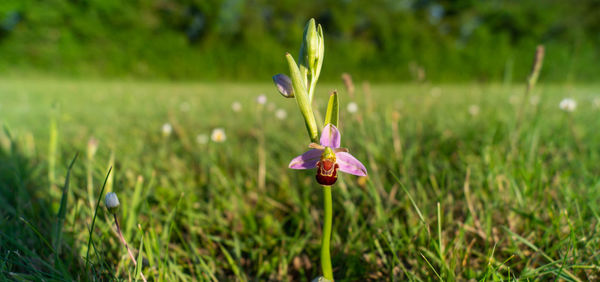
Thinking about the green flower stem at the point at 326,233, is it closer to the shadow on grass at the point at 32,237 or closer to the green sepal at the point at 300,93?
the green sepal at the point at 300,93

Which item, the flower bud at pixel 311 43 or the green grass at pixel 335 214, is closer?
the flower bud at pixel 311 43

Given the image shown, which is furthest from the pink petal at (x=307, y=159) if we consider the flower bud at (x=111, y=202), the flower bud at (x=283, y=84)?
the flower bud at (x=111, y=202)

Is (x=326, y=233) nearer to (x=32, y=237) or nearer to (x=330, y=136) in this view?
(x=330, y=136)

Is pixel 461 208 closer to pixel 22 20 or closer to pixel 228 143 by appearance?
pixel 228 143

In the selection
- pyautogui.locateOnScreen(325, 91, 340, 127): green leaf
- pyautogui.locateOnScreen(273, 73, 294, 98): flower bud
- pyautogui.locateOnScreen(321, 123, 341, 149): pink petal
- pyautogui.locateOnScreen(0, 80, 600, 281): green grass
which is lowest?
pyautogui.locateOnScreen(0, 80, 600, 281): green grass

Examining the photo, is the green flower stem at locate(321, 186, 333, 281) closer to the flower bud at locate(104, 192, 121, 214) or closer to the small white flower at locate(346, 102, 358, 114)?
the flower bud at locate(104, 192, 121, 214)

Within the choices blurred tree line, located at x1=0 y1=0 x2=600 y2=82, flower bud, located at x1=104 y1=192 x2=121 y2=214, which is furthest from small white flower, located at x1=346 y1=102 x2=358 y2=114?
blurred tree line, located at x1=0 y1=0 x2=600 y2=82

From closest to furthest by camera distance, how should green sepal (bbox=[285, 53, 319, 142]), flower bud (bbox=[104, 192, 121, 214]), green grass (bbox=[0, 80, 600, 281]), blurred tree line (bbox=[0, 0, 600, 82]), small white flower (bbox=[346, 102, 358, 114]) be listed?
green sepal (bbox=[285, 53, 319, 142])
flower bud (bbox=[104, 192, 121, 214])
green grass (bbox=[0, 80, 600, 281])
small white flower (bbox=[346, 102, 358, 114])
blurred tree line (bbox=[0, 0, 600, 82])
